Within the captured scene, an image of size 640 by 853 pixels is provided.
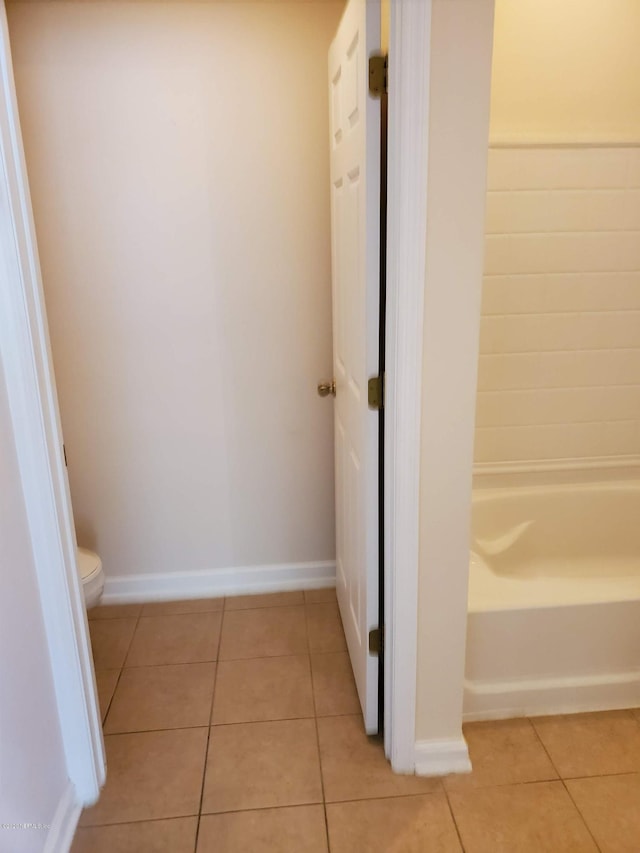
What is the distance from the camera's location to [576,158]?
2264 mm

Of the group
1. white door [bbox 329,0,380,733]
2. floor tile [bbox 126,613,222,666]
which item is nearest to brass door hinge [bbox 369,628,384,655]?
white door [bbox 329,0,380,733]

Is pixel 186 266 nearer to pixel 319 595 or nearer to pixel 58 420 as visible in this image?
pixel 58 420

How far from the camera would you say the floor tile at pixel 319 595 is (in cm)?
264

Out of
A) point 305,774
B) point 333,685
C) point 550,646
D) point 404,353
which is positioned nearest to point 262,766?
point 305,774

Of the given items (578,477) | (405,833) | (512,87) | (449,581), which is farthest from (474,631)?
(512,87)

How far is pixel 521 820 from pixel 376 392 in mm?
1154

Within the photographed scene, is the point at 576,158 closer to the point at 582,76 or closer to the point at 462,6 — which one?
the point at 582,76

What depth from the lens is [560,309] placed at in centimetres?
239

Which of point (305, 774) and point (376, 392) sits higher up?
point (376, 392)

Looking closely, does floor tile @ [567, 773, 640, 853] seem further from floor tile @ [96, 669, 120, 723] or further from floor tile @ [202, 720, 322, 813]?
floor tile @ [96, 669, 120, 723]

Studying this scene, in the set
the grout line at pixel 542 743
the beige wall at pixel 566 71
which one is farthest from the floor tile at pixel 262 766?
the beige wall at pixel 566 71

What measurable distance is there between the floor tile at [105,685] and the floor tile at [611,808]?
143 cm

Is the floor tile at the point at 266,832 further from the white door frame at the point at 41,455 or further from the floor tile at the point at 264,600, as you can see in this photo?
the floor tile at the point at 264,600

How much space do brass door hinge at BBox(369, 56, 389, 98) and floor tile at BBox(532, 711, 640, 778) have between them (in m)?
1.82
